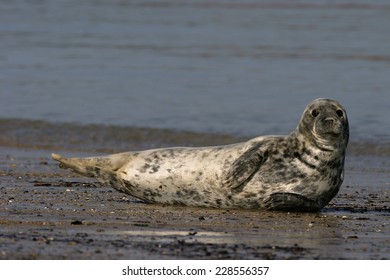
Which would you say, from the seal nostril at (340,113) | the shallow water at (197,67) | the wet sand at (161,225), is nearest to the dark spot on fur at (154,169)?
the wet sand at (161,225)

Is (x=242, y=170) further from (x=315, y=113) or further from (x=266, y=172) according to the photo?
(x=315, y=113)

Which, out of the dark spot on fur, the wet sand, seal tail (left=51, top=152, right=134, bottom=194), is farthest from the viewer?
seal tail (left=51, top=152, right=134, bottom=194)

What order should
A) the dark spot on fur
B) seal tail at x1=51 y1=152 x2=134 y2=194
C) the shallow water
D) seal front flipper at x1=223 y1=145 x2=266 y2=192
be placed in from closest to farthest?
seal front flipper at x1=223 y1=145 x2=266 y2=192 < the dark spot on fur < seal tail at x1=51 y1=152 x2=134 y2=194 < the shallow water

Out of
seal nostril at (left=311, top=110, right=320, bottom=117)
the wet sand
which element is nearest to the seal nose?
seal nostril at (left=311, top=110, right=320, bottom=117)

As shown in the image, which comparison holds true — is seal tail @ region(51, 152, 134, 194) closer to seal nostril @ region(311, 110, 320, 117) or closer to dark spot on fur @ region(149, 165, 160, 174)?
dark spot on fur @ region(149, 165, 160, 174)

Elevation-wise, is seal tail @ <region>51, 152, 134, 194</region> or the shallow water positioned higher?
seal tail @ <region>51, 152, 134, 194</region>

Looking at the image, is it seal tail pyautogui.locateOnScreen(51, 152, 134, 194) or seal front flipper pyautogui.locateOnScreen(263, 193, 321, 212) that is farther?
seal tail pyautogui.locateOnScreen(51, 152, 134, 194)

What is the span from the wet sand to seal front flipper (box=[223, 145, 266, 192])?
19cm

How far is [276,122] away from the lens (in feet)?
38.6

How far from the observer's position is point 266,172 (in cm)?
704

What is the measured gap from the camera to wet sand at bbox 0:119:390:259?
17.5ft

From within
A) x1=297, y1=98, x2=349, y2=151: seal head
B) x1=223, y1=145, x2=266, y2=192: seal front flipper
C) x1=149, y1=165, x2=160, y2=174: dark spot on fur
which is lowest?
x1=149, y1=165, x2=160, y2=174: dark spot on fur

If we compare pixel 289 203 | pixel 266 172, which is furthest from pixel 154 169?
pixel 289 203

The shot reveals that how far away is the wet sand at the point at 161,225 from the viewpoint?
533 centimetres
